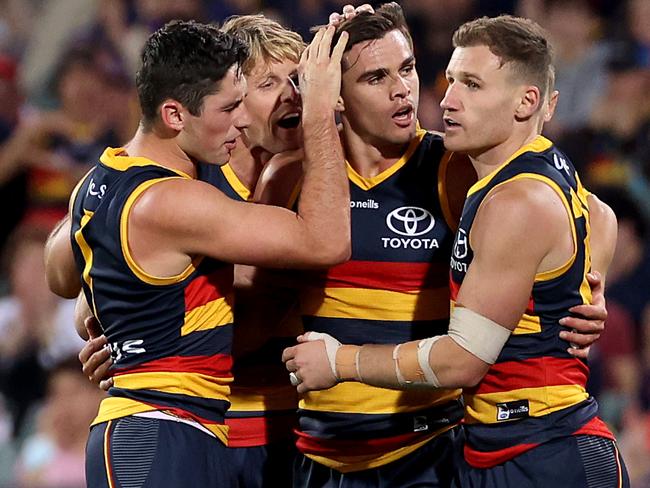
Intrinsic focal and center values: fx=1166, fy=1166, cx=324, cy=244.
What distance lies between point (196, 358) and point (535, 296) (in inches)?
42.0

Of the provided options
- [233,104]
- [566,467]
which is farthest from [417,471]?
[233,104]

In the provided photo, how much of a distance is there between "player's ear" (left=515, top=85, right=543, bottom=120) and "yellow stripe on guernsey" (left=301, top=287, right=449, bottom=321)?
714mm

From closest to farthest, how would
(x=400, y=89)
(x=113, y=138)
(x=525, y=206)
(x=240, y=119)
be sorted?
(x=525, y=206) < (x=240, y=119) < (x=400, y=89) < (x=113, y=138)

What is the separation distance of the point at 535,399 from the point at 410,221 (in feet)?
2.63

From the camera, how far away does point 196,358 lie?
3648 mm

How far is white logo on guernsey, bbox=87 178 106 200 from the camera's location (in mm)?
3600

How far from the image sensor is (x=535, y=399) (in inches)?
135

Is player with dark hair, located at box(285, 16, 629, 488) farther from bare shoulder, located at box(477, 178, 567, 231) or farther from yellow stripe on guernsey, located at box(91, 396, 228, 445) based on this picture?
yellow stripe on guernsey, located at box(91, 396, 228, 445)

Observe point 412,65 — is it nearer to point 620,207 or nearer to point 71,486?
point 620,207

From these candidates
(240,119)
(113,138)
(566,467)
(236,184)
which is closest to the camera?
(566,467)

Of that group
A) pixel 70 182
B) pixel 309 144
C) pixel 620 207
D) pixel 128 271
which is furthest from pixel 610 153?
pixel 128 271

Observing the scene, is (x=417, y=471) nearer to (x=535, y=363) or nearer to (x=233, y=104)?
(x=535, y=363)

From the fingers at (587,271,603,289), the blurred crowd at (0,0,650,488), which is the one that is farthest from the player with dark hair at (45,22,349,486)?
the blurred crowd at (0,0,650,488)

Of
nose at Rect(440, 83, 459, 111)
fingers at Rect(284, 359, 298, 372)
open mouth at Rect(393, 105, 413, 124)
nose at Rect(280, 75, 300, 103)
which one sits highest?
nose at Rect(440, 83, 459, 111)
